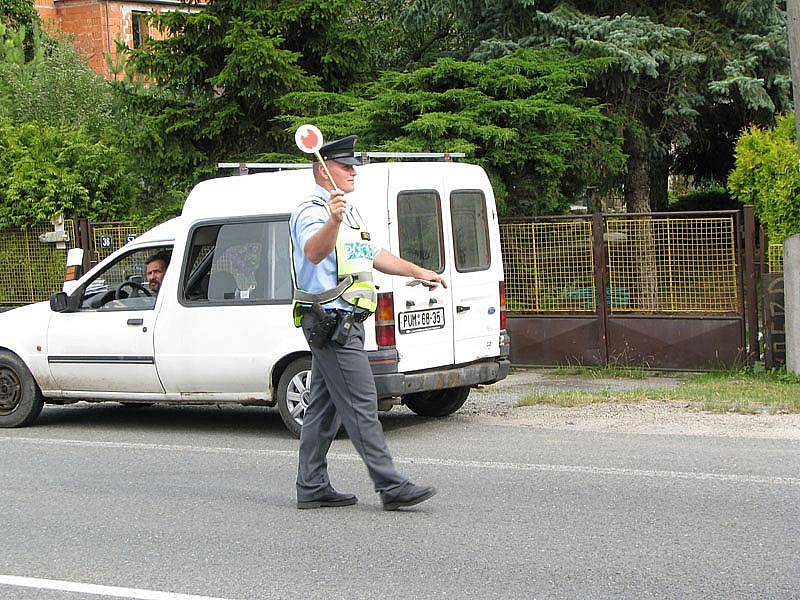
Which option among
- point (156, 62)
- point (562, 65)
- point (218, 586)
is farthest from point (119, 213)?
point (218, 586)

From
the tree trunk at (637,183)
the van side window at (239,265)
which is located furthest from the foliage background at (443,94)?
the van side window at (239,265)

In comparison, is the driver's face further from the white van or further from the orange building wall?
the orange building wall

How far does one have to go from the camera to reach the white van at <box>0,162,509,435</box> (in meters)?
8.98

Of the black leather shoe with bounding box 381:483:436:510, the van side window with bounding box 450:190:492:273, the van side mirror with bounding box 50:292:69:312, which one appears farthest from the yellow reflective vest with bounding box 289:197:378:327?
the van side mirror with bounding box 50:292:69:312

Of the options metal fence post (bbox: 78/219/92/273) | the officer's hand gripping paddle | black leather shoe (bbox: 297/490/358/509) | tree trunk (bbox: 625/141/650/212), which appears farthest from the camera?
tree trunk (bbox: 625/141/650/212)

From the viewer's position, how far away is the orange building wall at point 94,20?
43281 mm

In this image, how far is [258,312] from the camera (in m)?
9.17

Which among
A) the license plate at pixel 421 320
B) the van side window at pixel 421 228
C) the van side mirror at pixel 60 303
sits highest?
the van side window at pixel 421 228

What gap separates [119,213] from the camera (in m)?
17.7

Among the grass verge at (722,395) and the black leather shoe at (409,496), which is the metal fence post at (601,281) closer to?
the grass verge at (722,395)

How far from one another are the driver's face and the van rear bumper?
2205 mm

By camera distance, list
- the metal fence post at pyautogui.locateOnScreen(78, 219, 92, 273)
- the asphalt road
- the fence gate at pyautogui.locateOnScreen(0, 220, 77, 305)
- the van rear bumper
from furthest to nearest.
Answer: the fence gate at pyautogui.locateOnScreen(0, 220, 77, 305)
the metal fence post at pyautogui.locateOnScreen(78, 219, 92, 273)
the van rear bumper
the asphalt road

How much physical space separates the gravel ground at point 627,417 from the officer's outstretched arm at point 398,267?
3282mm

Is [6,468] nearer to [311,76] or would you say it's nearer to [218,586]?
[218,586]
